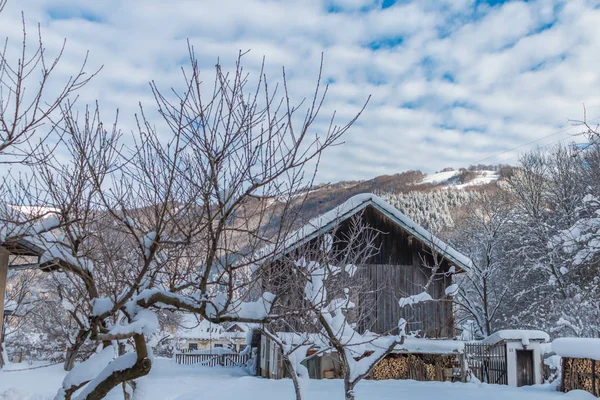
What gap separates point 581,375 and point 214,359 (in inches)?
857

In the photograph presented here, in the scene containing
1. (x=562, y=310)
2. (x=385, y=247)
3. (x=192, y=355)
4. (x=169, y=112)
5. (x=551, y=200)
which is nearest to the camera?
(x=169, y=112)

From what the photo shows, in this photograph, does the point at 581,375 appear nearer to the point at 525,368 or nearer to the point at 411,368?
the point at 411,368

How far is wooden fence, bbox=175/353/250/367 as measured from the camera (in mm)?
29891

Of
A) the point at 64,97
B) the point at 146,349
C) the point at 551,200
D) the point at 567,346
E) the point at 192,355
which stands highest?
the point at 551,200

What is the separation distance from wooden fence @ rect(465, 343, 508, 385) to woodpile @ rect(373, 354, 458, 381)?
294 centimetres

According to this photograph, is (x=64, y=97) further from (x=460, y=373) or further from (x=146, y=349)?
(x=460, y=373)

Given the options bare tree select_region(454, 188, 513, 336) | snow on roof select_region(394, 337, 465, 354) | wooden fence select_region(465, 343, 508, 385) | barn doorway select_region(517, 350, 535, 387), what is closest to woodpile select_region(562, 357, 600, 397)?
snow on roof select_region(394, 337, 465, 354)

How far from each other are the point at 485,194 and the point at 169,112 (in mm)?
32072

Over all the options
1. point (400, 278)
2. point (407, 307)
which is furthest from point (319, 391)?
point (400, 278)

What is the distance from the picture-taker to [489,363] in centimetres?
2103

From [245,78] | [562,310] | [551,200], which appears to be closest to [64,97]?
[245,78]

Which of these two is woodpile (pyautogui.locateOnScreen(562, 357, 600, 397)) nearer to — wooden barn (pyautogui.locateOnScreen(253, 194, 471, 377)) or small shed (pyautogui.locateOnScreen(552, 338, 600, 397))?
small shed (pyautogui.locateOnScreen(552, 338, 600, 397))

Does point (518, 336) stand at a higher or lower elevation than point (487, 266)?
lower

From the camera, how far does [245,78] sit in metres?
4.36
